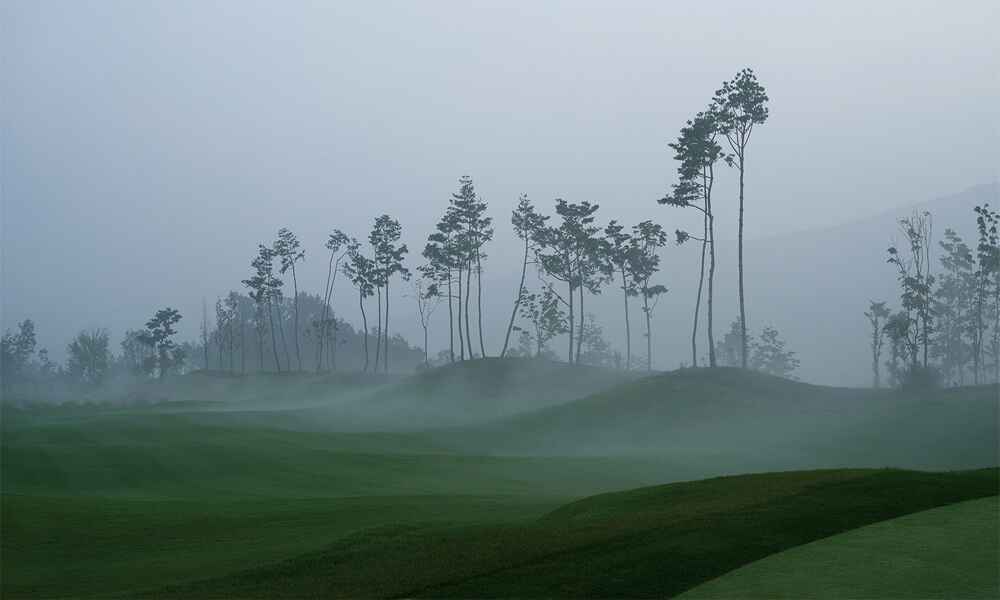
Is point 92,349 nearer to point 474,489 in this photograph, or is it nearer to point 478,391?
point 478,391

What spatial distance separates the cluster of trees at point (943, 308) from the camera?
6481 centimetres

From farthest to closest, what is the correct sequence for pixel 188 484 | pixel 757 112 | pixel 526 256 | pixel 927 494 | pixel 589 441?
pixel 526 256 < pixel 757 112 < pixel 589 441 < pixel 188 484 < pixel 927 494

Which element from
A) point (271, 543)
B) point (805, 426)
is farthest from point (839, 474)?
point (805, 426)

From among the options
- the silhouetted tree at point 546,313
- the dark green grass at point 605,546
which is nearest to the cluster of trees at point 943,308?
the silhouetted tree at point 546,313

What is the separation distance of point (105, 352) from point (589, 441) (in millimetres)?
135802

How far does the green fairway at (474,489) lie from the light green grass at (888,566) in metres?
0.52

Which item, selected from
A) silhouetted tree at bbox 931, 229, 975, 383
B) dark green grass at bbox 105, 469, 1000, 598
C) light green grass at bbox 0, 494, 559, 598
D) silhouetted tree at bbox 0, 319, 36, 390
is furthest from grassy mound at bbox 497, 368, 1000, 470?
silhouetted tree at bbox 0, 319, 36, 390

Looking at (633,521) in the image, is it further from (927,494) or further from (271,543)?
(271,543)

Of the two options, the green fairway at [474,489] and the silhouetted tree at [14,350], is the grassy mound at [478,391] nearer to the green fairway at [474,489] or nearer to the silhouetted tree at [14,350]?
the green fairway at [474,489]

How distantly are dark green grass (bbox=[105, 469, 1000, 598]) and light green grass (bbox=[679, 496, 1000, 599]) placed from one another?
0.48m

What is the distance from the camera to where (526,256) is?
9200 centimetres

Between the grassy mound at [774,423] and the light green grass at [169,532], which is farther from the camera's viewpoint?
the grassy mound at [774,423]

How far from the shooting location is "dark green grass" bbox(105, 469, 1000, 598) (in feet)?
35.0

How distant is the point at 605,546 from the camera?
1206 cm
